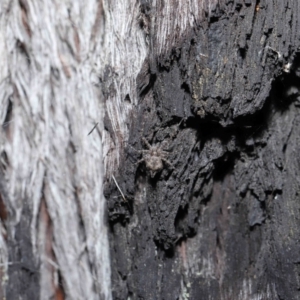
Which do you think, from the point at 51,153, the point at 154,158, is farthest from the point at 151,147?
the point at 51,153

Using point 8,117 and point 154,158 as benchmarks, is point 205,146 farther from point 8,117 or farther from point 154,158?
point 8,117

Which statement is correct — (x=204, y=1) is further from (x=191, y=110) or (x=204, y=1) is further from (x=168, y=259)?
(x=168, y=259)

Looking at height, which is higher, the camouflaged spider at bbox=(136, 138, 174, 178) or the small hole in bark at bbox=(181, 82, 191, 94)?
the small hole in bark at bbox=(181, 82, 191, 94)

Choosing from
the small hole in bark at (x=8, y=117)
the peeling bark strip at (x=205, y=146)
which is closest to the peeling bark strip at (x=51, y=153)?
the small hole in bark at (x=8, y=117)

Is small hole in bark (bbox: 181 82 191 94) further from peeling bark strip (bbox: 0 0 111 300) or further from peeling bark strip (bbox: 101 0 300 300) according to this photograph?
peeling bark strip (bbox: 0 0 111 300)

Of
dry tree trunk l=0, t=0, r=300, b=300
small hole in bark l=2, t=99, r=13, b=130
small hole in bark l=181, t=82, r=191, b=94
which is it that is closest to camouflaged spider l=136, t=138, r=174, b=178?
dry tree trunk l=0, t=0, r=300, b=300
